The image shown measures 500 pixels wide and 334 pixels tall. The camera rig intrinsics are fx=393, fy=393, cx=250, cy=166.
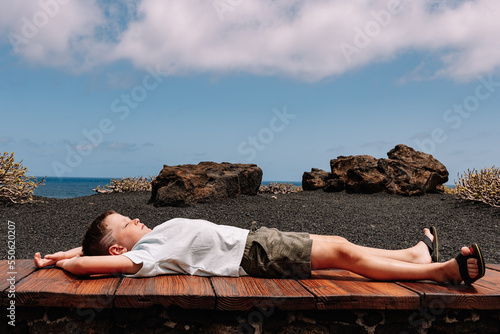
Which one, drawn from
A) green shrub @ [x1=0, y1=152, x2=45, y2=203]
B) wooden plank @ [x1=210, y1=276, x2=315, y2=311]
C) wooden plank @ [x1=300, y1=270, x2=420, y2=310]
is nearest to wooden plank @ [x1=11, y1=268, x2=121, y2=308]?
wooden plank @ [x1=210, y1=276, x2=315, y2=311]

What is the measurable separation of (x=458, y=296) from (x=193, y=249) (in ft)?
5.75

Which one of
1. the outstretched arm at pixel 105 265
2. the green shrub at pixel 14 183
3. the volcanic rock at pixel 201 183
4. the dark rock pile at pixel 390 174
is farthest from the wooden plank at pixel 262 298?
the dark rock pile at pixel 390 174

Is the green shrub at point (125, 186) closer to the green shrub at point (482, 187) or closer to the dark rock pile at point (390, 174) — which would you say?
the dark rock pile at point (390, 174)

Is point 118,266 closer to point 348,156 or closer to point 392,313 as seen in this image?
point 392,313

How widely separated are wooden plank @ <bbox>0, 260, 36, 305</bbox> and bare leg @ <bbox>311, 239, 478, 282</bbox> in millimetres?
1996

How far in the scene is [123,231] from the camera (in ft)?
9.60

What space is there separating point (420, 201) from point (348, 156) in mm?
2978

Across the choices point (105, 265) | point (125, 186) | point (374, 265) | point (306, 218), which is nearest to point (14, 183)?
point (125, 186)

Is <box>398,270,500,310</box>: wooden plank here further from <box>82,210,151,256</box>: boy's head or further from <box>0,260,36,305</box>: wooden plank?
<box>0,260,36,305</box>: wooden plank

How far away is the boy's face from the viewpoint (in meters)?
2.90

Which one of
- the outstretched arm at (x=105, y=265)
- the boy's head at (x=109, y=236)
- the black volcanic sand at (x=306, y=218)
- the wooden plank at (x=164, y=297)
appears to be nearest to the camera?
the wooden plank at (x=164, y=297)

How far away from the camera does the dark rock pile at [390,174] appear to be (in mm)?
11000

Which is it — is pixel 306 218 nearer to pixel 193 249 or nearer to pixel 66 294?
pixel 193 249

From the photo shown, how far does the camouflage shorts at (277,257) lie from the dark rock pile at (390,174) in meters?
8.70
